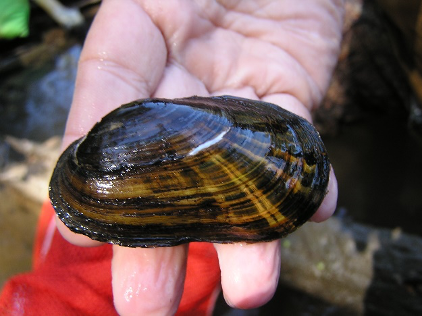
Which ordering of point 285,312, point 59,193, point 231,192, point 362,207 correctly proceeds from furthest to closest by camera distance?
point 362,207
point 285,312
point 59,193
point 231,192

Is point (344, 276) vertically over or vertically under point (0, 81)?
over

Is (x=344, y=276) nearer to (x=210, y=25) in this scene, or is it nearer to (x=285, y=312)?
(x=285, y=312)

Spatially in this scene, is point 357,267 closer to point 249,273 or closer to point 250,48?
point 249,273

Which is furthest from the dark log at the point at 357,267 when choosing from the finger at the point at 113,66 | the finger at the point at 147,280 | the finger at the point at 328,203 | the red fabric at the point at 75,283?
the finger at the point at 113,66

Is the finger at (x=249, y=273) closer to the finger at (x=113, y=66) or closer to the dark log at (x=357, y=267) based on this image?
the finger at (x=113, y=66)

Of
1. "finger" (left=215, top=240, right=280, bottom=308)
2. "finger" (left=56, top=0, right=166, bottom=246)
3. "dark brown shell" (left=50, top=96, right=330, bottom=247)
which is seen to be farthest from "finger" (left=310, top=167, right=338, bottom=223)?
"finger" (left=56, top=0, right=166, bottom=246)

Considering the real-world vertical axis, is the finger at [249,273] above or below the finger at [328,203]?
below

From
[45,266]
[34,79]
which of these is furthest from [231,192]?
[34,79]
